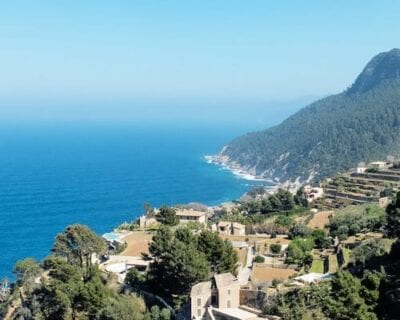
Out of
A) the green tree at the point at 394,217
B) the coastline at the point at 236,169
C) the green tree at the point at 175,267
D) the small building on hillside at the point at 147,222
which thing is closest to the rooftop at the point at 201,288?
the green tree at the point at 175,267

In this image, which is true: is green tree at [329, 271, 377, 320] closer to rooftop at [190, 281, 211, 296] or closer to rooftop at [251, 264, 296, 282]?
rooftop at [190, 281, 211, 296]

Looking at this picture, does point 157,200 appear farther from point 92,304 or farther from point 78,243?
point 92,304

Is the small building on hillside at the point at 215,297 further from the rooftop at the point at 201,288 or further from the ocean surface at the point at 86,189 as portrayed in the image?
the ocean surface at the point at 86,189

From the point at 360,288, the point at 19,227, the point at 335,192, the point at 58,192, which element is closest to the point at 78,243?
the point at 360,288

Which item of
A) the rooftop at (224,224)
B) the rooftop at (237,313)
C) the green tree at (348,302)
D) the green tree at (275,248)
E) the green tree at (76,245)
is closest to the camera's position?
the green tree at (348,302)

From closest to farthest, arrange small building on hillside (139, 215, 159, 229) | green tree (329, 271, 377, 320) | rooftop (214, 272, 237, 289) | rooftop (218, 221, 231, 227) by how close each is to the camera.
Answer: green tree (329, 271, 377, 320) → rooftop (214, 272, 237, 289) → rooftop (218, 221, 231, 227) → small building on hillside (139, 215, 159, 229)

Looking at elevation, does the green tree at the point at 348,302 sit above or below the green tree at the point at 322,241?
above

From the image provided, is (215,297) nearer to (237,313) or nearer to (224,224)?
(237,313)

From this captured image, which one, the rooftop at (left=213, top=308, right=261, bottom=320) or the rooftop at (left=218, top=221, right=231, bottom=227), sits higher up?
the rooftop at (left=218, top=221, right=231, bottom=227)

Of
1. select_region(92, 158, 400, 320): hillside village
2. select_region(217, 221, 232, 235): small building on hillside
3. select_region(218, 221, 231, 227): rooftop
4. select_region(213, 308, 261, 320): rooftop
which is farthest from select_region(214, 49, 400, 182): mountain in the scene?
select_region(213, 308, 261, 320): rooftop

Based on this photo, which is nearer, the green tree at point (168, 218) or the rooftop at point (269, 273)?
the rooftop at point (269, 273)
